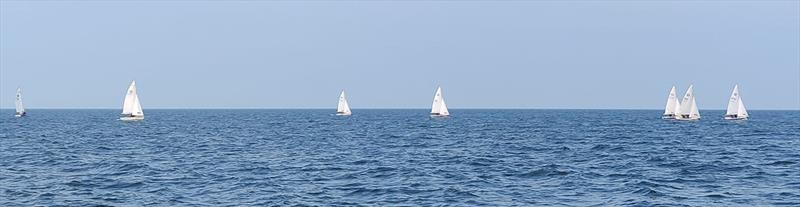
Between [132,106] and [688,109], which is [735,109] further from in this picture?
[132,106]

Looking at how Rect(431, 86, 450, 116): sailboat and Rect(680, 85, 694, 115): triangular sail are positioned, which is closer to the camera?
Rect(680, 85, 694, 115): triangular sail

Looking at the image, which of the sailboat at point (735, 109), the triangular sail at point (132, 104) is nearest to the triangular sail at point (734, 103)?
the sailboat at point (735, 109)

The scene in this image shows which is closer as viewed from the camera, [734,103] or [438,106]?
[734,103]

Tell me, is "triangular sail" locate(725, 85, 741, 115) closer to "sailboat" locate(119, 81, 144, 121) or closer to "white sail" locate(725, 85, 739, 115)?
"white sail" locate(725, 85, 739, 115)

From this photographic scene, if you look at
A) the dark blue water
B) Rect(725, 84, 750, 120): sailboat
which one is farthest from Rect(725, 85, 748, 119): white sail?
the dark blue water

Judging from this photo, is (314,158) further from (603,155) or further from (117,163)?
(603,155)

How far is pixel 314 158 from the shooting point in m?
45.9

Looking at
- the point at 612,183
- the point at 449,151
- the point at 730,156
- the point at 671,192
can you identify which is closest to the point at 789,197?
the point at 671,192

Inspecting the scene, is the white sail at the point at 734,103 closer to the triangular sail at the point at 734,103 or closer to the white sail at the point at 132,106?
the triangular sail at the point at 734,103

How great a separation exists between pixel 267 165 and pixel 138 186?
31.8 ft

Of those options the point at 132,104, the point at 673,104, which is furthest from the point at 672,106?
the point at 132,104

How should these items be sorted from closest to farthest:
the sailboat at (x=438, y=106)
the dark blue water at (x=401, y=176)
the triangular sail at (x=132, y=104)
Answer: the dark blue water at (x=401, y=176), the triangular sail at (x=132, y=104), the sailboat at (x=438, y=106)

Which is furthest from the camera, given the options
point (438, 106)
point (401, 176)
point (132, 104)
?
point (438, 106)

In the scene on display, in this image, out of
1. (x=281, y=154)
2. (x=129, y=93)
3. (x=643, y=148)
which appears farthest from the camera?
(x=129, y=93)
